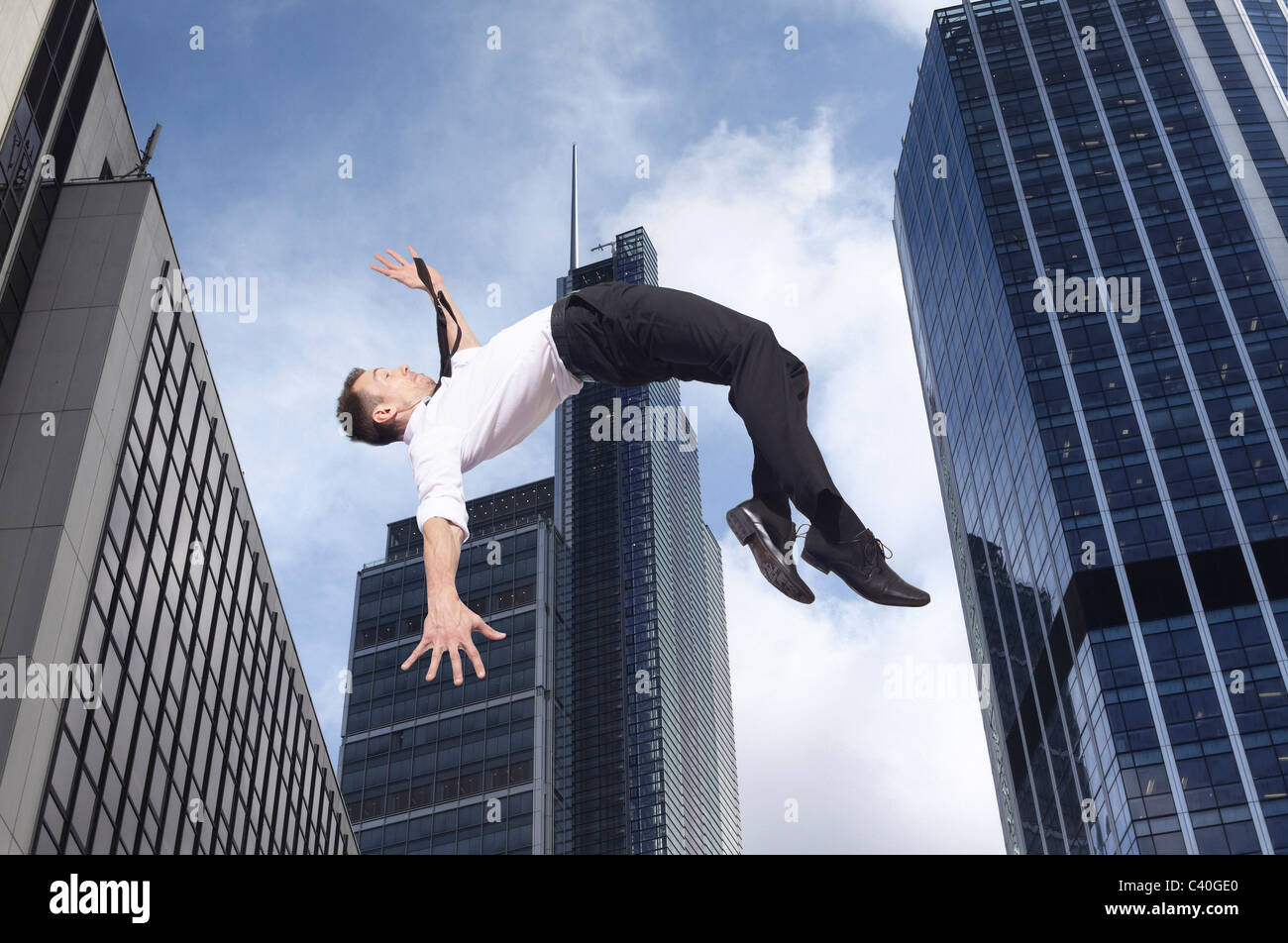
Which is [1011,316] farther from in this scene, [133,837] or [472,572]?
[133,837]

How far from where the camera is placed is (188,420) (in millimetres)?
45281

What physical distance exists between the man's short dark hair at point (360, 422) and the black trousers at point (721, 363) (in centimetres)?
136

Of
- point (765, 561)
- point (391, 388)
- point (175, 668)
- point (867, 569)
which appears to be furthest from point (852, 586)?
point (175, 668)

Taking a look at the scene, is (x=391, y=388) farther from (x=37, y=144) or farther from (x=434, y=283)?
(x=37, y=144)

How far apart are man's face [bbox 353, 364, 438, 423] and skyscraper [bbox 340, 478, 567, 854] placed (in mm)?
95221

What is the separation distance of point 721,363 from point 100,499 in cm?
3177

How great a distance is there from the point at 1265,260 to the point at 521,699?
69.4 m

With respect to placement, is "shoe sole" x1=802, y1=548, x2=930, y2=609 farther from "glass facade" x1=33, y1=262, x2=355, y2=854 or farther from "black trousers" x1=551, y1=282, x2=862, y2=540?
"glass facade" x1=33, y1=262, x2=355, y2=854

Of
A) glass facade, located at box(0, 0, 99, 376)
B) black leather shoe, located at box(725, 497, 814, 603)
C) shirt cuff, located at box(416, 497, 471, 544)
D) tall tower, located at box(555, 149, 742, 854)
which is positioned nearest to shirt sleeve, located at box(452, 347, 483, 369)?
shirt cuff, located at box(416, 497, 471, 544)

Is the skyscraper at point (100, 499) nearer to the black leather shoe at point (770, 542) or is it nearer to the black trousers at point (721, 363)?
the black trousers at point (721, 363)

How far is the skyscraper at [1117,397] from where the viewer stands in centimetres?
8450

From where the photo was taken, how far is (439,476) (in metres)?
7.97
